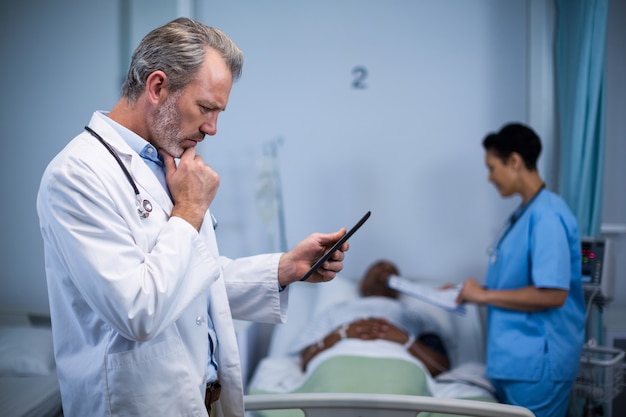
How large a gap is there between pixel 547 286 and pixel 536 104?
103 cm

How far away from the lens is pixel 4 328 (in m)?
1.23

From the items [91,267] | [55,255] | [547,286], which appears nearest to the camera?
[91,267]

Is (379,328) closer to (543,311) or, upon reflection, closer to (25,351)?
(543,311)

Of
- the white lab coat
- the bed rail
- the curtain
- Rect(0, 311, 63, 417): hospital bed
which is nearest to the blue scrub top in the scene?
the curtain

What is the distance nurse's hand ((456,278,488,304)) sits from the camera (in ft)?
6.43

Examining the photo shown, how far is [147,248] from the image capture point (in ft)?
3.14

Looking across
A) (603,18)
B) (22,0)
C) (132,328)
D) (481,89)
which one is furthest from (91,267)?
(481,89)

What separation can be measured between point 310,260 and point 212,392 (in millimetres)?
331

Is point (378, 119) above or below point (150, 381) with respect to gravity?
above

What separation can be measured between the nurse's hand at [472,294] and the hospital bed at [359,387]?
0.94 feet

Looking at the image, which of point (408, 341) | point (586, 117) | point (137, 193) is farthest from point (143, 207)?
point (586, 117)

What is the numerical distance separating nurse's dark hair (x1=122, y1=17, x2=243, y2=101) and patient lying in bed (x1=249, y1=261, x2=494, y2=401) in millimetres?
1153

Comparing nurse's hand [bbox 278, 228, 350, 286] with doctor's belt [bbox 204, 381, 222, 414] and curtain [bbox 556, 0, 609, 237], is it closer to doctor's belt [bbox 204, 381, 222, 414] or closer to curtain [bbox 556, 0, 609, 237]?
doctor's belt [bbox 204, 381, 222, 414]

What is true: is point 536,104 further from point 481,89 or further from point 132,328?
point 132,328
